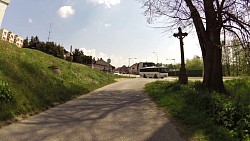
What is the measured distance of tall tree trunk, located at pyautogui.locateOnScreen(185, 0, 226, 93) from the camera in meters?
13.9

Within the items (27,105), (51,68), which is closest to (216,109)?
(27,105)

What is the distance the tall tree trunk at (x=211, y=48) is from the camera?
13.9 meters

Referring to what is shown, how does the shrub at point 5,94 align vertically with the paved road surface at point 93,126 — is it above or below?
above

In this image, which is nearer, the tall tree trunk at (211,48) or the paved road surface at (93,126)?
the paved road surface at (93,126)

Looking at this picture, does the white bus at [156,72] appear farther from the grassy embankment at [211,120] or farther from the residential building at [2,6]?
the grassy embankment at [211,120]

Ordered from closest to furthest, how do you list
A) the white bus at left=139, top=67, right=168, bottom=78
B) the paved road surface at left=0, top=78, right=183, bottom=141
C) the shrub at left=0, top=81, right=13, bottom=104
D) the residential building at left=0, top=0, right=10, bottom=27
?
the paved road surface at left=0, top=78, right=183, bottom=141, the shrub at left=0, top=81, right=13, bottom=104, the residential building at left=0, top=0, right=10, bottom=27, the white bus at left=139, top=67, right=168, bottom=78

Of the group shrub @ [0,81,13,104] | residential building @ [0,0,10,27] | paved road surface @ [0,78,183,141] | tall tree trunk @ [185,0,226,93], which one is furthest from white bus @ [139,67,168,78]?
shrub @ [0,81,13,104]

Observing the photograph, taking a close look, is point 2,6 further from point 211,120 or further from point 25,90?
point 211,120

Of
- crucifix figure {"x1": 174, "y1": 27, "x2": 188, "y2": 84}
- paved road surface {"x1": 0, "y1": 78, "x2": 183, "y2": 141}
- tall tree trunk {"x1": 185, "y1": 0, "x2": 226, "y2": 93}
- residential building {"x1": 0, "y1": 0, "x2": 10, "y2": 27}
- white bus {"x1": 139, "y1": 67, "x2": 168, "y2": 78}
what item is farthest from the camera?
white bus {"x1": 139, "y1": 67, "x2": 168, "y2": 78}

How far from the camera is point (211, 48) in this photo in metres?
14.4

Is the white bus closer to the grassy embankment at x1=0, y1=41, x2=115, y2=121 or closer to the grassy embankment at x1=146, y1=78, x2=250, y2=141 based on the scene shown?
the grassy embankment at x1=0, y1=41, x2=115, y2=121

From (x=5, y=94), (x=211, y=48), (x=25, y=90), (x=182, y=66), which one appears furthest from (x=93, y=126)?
(x=182, y=66)

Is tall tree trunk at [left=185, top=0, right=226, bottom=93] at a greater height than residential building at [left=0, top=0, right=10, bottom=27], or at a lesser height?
lesser

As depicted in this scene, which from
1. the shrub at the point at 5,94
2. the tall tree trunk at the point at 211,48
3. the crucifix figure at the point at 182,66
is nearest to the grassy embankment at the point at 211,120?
the tall tree trunk at the point at 211,48
